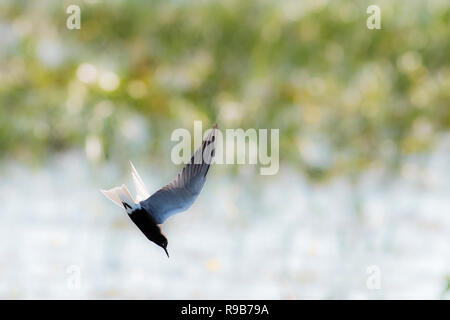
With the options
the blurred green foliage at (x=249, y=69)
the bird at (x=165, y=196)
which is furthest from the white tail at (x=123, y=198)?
the blurred green foliage at (x=249, y=69)

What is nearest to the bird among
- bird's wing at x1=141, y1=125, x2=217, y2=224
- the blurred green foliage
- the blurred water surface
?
bird's wing at x1=141, y1=125, x2=217, y2=224

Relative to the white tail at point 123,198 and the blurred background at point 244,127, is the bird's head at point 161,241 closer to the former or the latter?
the white tail at point 123,198

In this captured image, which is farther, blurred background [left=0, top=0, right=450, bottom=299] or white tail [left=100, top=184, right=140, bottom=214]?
blurred background [left=0, top=0, right=450, bottom=299]

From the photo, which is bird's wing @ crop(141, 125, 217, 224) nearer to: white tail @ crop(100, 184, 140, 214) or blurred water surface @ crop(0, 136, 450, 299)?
white tail @ crop(100, 184, 140, 214)

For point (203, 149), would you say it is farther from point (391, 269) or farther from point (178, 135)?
point (391, 269)

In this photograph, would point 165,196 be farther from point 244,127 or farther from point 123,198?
point 244,127

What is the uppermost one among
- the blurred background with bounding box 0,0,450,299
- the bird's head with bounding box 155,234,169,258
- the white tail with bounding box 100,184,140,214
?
the blurred background with bounding box 0,0,450,299

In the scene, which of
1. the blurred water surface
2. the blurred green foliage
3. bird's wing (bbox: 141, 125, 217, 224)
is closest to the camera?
bird's wing (bbox: 141, 125, 217, 224)

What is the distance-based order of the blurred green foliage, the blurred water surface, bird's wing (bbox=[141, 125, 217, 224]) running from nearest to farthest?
bird's wing (bbox=[141, 125, 217, 224]) < the blurred water surface < the blurred green foliage

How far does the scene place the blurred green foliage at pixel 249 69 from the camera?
144cm

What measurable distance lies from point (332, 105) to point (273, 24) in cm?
26

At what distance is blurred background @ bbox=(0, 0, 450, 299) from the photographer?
1299 mm

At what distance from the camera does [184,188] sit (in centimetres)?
32

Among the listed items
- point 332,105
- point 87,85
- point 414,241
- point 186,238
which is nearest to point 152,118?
point 87,85
